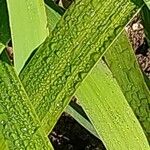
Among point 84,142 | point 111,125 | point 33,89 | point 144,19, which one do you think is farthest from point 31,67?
point 84,142

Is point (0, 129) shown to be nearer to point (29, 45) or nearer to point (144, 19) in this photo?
point (29, 45)

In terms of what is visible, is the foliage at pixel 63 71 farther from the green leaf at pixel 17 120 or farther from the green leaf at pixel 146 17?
the green leaf at pixel 146 17

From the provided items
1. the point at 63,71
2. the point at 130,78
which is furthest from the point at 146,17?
the point at 63,71

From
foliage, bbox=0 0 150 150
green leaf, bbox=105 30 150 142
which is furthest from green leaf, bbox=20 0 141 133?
green leaf, bbox=105 30 150 142

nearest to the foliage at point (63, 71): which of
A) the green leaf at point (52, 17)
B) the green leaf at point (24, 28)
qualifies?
the green leaf at point (24, 28)

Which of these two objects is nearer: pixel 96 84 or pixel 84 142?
pixel 96 84
